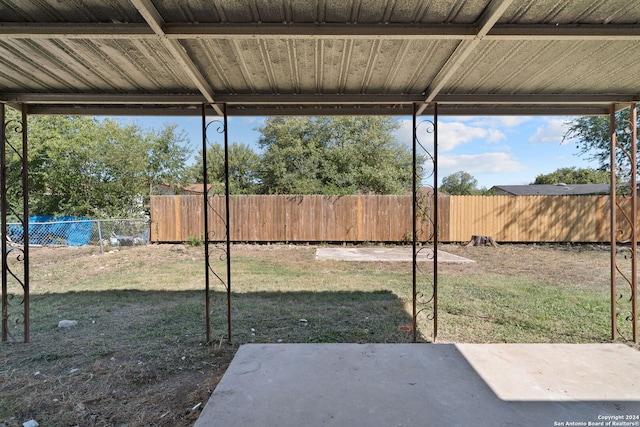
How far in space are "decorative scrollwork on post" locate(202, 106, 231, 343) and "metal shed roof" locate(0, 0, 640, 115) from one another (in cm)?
29

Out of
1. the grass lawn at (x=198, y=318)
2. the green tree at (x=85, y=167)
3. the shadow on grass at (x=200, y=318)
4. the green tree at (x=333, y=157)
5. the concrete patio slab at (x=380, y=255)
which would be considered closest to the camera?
the grass lawn at (x=198, y=318)

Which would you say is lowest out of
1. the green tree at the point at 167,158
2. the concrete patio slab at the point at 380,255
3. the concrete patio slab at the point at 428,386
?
the concrete patio slab at the point at 380,255

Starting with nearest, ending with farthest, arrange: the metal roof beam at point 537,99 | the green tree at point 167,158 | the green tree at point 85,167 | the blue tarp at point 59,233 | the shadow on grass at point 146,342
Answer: the shadow on grass at point 146,342 → the metal roof beam at point 537,99 → the blue tarp at point 59,233 → the green tree at point 85,167 → the green tree at point 167,158

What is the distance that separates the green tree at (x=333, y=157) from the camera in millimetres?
17016

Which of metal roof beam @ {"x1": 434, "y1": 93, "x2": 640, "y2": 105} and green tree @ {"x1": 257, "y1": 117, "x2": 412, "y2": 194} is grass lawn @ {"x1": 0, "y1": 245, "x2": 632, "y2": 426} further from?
green tree @ {"x1": 257, "y1": 117, "x2": 412, "y2": 194}

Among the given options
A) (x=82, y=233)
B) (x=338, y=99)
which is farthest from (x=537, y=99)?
(x=82, y=233)

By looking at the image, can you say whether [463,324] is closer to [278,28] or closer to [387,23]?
[387,23]

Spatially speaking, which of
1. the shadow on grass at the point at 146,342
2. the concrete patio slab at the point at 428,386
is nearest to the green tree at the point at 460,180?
the shadow on grass at the point at 146,342

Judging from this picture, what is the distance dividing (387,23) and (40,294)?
621 centimetres

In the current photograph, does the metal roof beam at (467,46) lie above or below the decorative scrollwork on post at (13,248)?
above

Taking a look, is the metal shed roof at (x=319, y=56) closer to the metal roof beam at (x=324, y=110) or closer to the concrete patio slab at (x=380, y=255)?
the metal roof beam at (x=324, y=110)

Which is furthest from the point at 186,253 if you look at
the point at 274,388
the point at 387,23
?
the point at 387,23

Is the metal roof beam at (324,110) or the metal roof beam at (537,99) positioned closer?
the metal roof beam at (537,99)

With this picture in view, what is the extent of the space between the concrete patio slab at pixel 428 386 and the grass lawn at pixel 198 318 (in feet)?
1.83
